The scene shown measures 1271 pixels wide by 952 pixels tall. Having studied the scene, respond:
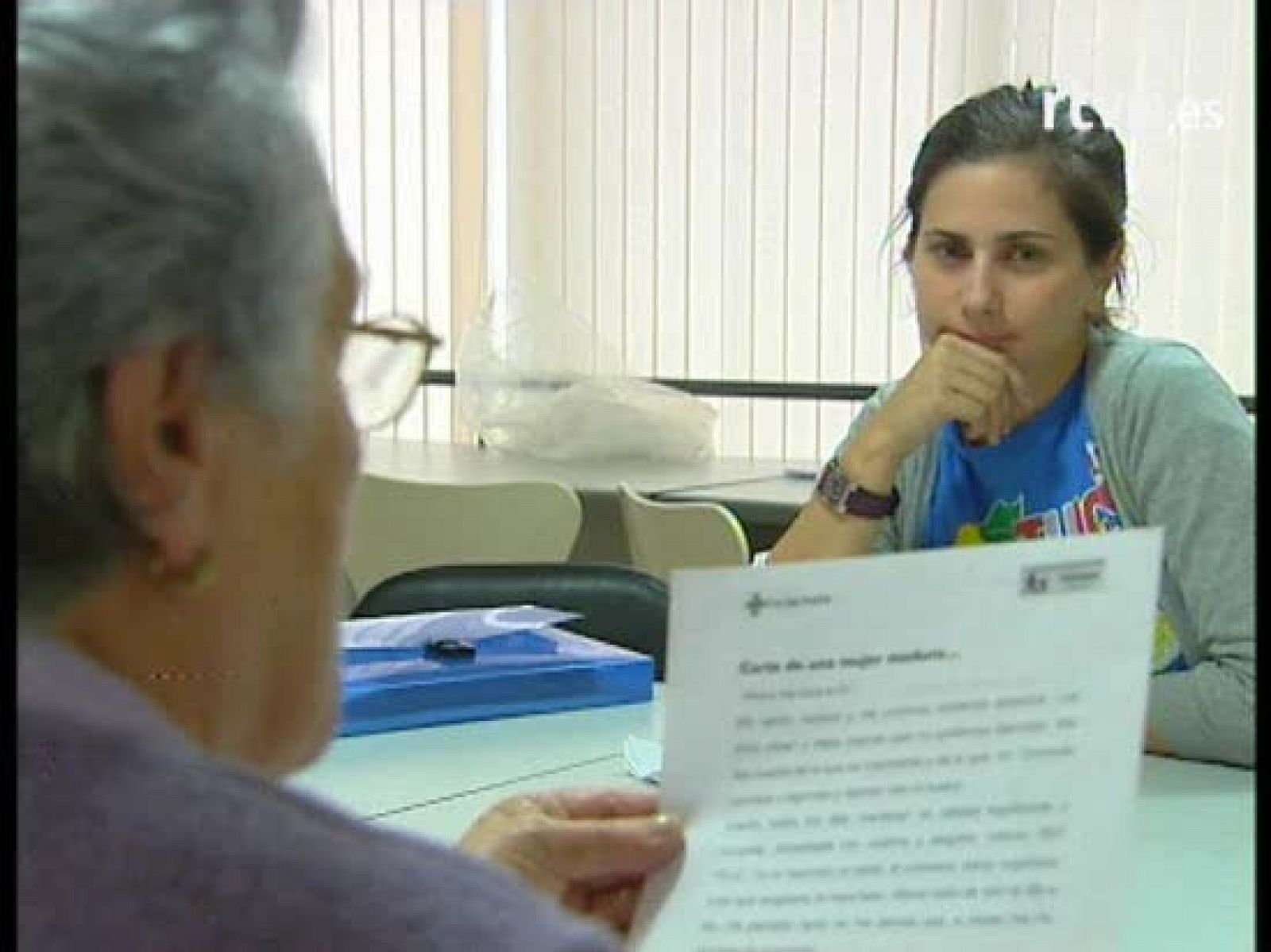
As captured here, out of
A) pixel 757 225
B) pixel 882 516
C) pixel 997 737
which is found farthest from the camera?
pixel 757 225

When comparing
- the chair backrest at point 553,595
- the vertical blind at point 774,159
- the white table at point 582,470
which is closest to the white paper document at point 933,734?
the chair backrest at point 553,595

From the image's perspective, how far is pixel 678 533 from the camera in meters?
2.49

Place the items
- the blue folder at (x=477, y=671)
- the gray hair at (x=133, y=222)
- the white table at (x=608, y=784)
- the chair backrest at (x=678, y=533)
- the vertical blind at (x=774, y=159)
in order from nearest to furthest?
the gray hair at (x=133, y=222) < the white table at (x=608, y=784) < the blue folder at (x=477, y=671) < the chair backrest at (x=678, y=533) < the vertical blind at (x=774, y=159)

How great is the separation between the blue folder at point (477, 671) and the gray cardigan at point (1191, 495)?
271 millimetres

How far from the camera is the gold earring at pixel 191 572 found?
0.44 meters

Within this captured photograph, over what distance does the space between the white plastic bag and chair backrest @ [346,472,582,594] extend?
641mm

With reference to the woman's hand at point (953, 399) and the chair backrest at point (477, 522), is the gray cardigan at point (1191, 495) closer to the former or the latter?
the woman's hand at point (953, 399)

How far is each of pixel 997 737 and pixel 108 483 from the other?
0.29m

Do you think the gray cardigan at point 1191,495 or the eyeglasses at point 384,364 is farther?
the gray cardigan at point 1191,495

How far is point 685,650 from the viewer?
62cm

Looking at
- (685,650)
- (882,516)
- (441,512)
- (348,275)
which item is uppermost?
(348,275)

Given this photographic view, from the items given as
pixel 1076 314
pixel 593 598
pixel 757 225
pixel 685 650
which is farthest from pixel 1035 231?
pixel 757 225

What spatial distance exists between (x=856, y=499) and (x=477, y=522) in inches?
39.0
